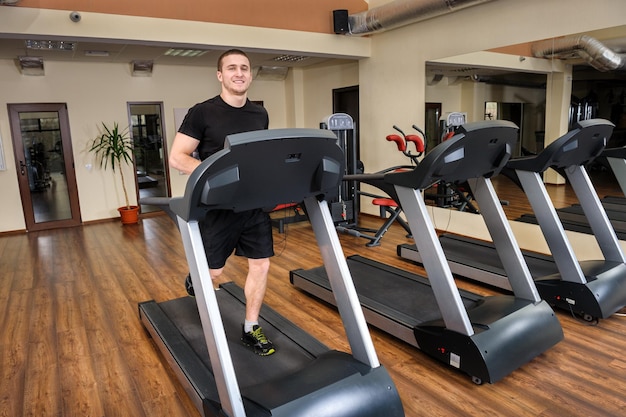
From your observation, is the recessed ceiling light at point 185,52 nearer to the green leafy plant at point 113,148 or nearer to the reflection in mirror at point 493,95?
the green leafy plant at point 113,148

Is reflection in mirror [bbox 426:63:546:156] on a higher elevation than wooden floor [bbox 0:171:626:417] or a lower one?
higher

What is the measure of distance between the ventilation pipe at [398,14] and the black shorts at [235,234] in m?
3.36

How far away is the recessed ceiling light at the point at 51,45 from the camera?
5.24 metres

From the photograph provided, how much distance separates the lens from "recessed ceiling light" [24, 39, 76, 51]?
5.24m

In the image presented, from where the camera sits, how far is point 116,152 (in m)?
6.66

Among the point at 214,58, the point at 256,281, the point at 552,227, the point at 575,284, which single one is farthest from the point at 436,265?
the point at 214,58

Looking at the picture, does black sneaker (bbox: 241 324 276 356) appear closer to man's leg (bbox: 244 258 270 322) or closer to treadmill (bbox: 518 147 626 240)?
man's leg (bbox: 244 258 270 322)

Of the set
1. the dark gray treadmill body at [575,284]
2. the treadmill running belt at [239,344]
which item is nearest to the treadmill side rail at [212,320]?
the treadmill running belt at [239,344]

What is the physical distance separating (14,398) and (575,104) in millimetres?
4583

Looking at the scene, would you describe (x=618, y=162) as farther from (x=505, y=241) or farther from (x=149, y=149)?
(x=149, y=149)

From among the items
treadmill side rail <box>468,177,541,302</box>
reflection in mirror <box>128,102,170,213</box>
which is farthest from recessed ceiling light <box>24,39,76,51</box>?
treadmill side rail <box>468,177,541,302</box>

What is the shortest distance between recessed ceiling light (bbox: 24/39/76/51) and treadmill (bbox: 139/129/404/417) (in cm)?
469

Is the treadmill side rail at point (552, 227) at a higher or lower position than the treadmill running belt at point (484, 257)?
higher

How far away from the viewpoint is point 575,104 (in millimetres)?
4012
